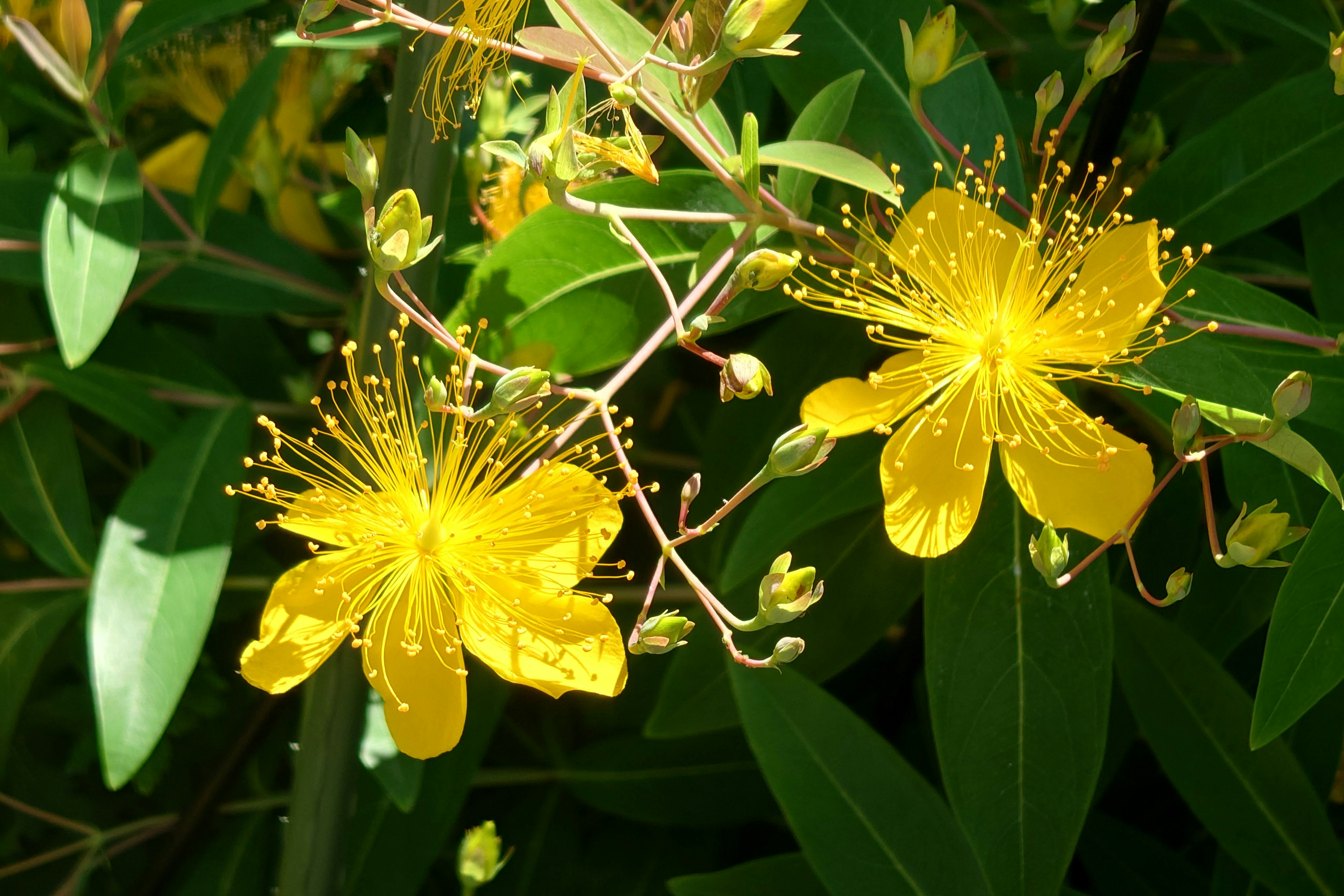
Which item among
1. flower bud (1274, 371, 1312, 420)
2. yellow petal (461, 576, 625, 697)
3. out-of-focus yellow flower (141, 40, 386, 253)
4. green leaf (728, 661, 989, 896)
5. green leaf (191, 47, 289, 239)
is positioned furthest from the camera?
out-of-focus yellow flower (141, 40, 386, 253)

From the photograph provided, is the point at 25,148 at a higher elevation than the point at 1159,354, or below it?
higher

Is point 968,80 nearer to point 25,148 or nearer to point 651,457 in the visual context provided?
point 651,457

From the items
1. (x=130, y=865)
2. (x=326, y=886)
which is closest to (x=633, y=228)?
(x=326, y=886)

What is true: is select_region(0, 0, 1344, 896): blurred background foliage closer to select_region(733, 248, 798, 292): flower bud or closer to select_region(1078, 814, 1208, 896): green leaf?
select_region(1078, 814, 1208, 896): green leaf

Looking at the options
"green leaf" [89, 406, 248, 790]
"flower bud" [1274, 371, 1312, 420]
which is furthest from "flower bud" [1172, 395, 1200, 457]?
"green leaf" [89, 406, 248, 790]

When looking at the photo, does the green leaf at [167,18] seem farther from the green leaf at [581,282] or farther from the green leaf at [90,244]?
→ the green leaf at [581,282]

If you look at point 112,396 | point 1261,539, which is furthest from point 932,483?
point 112,396
